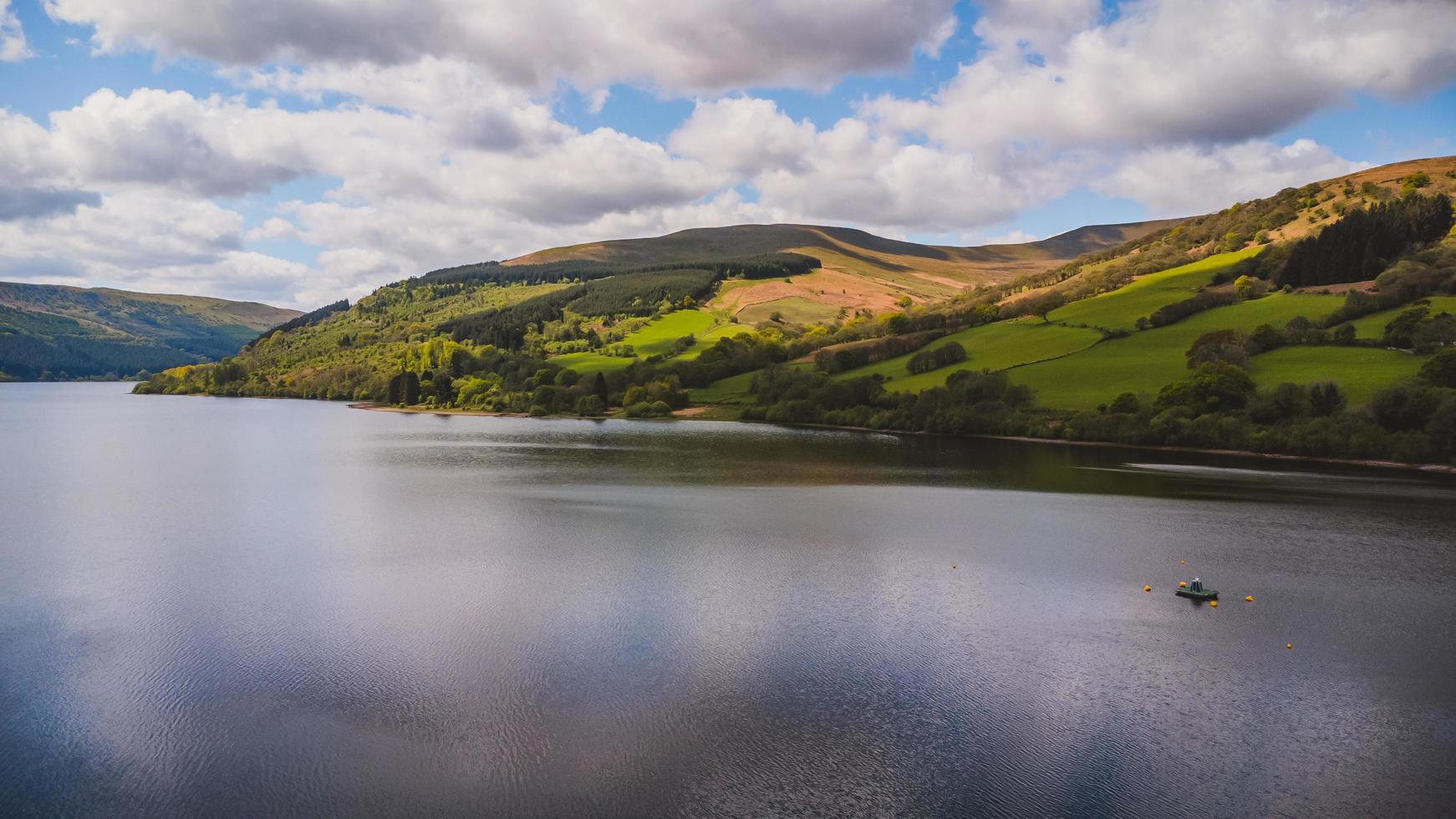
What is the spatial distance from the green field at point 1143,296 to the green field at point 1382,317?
18.9 meters

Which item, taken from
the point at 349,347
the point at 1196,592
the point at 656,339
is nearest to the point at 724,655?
the point at 1196,592

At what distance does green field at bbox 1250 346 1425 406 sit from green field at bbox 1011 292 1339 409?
5626 mm

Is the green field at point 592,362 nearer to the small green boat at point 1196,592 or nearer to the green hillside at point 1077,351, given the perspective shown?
the green hillside at point 1077,351

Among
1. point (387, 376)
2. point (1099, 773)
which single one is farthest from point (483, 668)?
point (387, 376)

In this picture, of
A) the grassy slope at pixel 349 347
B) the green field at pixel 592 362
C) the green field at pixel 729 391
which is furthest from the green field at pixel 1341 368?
the grassy slope at pixel 349 347

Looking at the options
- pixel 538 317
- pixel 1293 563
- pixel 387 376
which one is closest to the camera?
pixel 1293 563

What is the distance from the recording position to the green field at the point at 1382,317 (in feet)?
210

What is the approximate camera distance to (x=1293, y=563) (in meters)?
28.2

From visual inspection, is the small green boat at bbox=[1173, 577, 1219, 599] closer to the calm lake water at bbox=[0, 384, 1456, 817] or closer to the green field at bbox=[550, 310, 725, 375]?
the calm lake water at bbox=[0, 384, 1456, 817]

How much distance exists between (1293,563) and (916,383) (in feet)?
192

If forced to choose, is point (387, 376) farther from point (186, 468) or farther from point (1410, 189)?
point (1410, 189)

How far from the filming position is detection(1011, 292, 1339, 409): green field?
70562 millimetres

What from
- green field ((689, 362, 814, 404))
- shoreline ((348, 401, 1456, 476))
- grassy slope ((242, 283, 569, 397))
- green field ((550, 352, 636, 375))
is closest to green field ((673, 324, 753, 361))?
green field ((550, 352, 636, 375))

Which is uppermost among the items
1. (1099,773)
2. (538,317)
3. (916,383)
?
(538,317)
